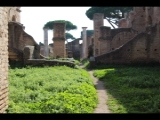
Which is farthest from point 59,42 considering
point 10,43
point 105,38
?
point 10,43

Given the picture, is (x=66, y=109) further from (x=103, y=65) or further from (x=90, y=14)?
(x=90, y=14)

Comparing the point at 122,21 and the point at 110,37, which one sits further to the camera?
the point at 122,21

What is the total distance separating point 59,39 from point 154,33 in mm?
9434

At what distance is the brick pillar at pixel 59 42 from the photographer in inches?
946

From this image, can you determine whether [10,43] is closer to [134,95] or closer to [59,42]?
[59,42]

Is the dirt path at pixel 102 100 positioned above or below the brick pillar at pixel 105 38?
below

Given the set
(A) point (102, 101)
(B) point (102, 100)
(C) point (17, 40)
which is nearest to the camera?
(A) point (102, 101)

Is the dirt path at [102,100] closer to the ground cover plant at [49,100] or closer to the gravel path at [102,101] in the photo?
the gravel path at [102,101]

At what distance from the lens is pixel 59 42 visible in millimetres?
24188

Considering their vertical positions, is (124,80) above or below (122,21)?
below

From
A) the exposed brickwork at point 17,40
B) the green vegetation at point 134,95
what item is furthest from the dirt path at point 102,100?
the exposed brickwork at point 17,40

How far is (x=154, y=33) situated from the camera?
59.8 ft

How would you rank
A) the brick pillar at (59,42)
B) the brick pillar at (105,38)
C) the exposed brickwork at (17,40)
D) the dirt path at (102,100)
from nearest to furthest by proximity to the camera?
the dirt path at (102,100) < the exposed brickwork at (17,40) < the brick pillar at (59,42) < the brick pillar at (105,38)
